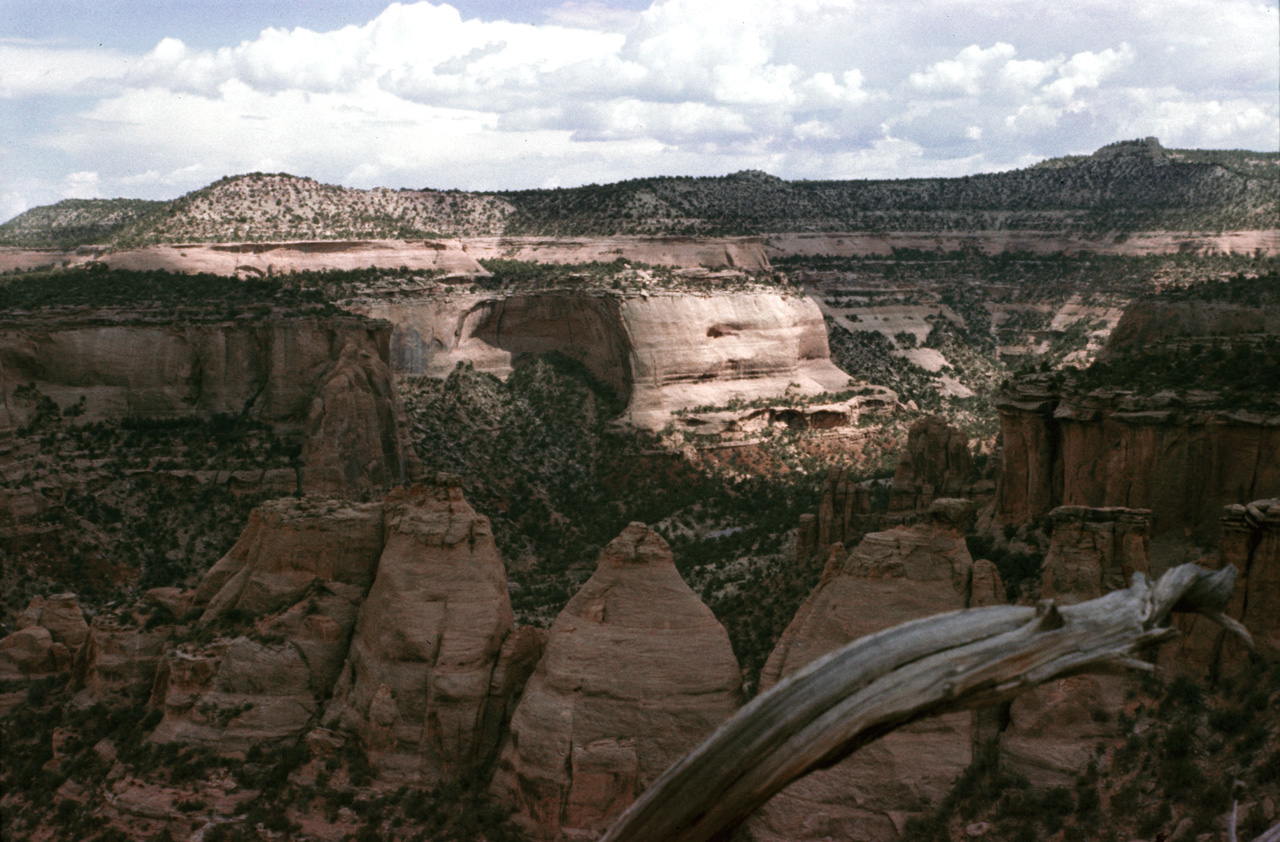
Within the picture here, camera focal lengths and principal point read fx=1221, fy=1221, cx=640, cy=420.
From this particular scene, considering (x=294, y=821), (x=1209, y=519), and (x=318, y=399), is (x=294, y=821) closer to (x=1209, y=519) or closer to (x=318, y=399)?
(x=1209, y=519)

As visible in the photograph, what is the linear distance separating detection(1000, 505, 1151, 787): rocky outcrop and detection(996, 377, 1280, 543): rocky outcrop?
752cm

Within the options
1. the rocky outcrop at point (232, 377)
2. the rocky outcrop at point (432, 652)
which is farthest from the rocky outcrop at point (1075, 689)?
the rocky outcrop at point (232, 377)

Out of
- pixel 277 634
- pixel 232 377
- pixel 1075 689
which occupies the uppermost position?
pixel 232 377

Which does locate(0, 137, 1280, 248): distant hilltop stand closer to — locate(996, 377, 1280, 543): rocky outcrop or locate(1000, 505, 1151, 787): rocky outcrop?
locate(996, 377, 1280, 543): rocky outcrop

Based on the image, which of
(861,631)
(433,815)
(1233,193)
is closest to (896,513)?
(861,631)

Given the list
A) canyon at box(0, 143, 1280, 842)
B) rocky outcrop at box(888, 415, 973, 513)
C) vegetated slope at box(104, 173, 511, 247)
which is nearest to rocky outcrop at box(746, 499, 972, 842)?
canyon at box(0, 143, 1280, 842)

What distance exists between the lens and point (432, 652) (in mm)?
26828

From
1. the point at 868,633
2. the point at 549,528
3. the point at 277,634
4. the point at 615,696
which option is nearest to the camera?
the point at 868,633

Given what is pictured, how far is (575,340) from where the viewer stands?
291 ft

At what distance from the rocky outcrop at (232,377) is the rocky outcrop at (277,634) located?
28.4 meters

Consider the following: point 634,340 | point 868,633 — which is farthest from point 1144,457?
point 634,340

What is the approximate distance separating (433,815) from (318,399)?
38.7 metres

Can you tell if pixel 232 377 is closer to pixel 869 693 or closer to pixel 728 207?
pixel 869 693

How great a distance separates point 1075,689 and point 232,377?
164 feet
